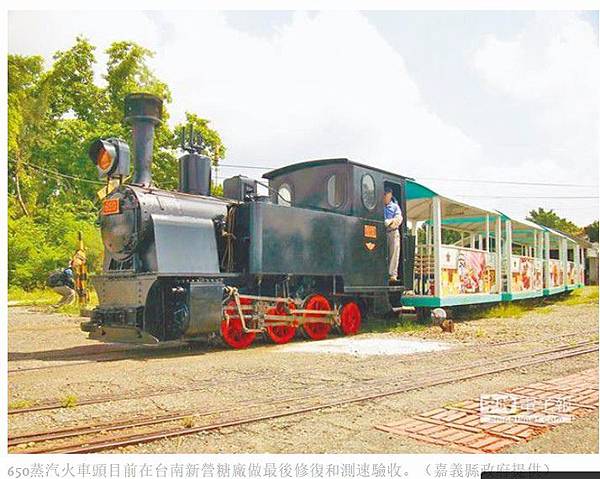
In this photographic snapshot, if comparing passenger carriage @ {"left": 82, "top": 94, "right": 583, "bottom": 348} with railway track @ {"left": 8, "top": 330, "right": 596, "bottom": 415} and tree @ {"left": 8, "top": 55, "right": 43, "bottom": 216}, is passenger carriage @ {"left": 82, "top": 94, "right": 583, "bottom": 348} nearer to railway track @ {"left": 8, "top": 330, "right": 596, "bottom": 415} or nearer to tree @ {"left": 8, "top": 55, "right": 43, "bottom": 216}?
tree @ {"left": 8, "top": 55, "right": 43, "bottom": 216}

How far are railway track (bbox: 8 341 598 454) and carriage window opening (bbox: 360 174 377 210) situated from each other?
9.42ft

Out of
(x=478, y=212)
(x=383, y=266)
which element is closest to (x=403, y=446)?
(x=383, y=266)

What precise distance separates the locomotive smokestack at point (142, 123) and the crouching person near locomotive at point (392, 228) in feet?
10.6

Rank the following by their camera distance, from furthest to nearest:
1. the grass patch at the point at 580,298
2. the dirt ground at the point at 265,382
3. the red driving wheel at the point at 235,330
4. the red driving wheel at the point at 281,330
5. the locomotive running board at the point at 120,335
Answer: the grass patch at the point at 580,298
the red driving wheel at the point at 281,330
the red driving wheel at the point at 235,330
the locomotive running board at the point at 120,335
the dirt ground at the point at 265,382

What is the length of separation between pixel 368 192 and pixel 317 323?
69.8 inches

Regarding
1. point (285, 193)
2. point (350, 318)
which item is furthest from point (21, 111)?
point (350, 318)

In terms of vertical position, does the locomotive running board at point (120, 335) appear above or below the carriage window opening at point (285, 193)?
below

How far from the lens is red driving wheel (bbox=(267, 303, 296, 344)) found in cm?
668

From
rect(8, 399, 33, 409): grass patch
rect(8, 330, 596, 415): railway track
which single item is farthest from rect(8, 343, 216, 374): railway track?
rect(8, 330, 596, 415): railway track

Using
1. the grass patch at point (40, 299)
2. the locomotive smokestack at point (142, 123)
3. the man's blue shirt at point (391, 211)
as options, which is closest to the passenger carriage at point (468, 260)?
the man's blue shirt at point (391, 211)

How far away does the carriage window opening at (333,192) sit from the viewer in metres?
7.45

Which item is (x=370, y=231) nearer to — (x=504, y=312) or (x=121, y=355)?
(x=121, y=355)

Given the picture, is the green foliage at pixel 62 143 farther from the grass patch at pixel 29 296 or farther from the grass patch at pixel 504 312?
the grass patch at pixel 504 312

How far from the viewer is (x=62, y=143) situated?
707 cm
